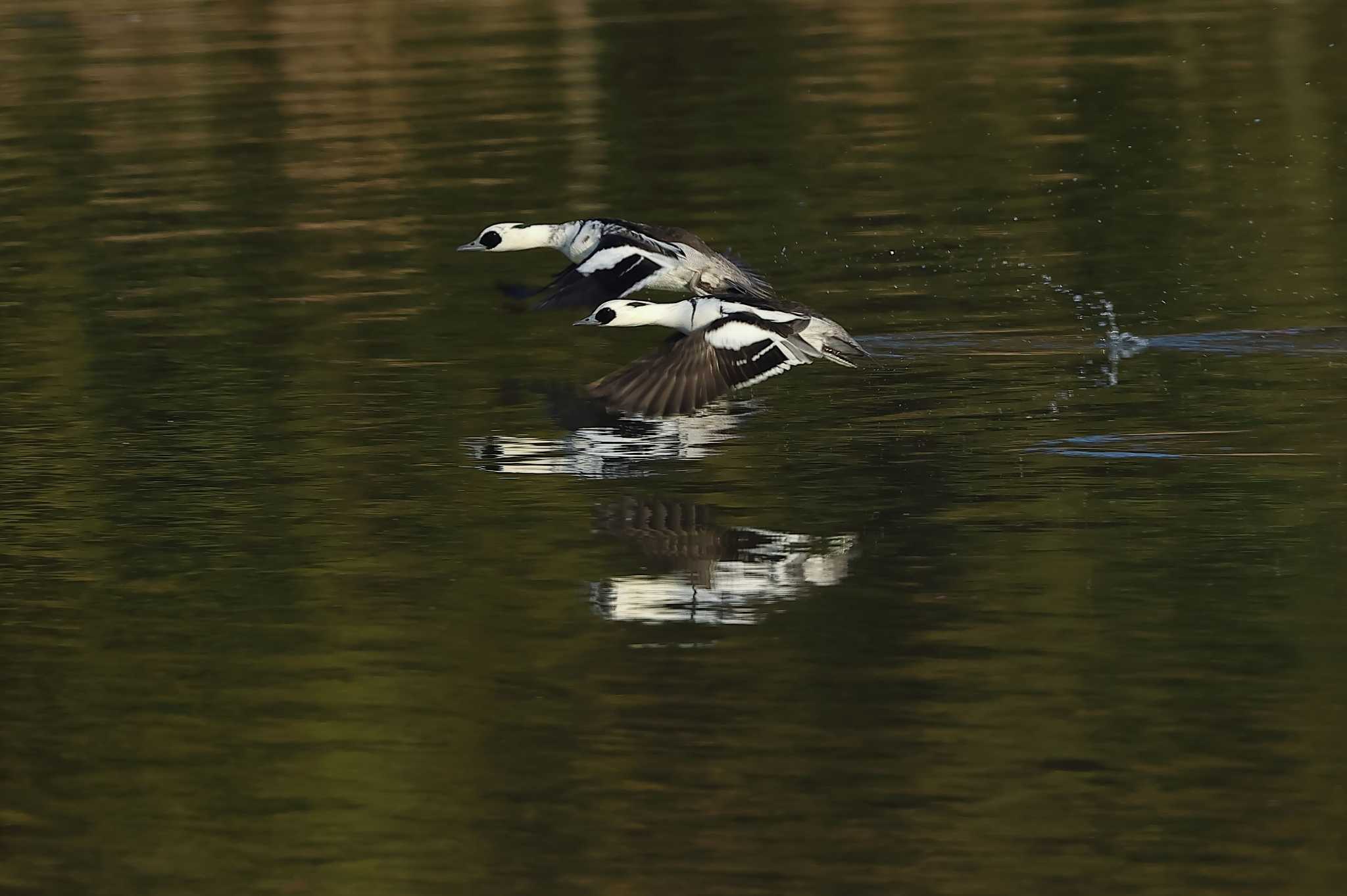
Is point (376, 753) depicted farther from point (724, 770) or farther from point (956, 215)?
point (956, 215)

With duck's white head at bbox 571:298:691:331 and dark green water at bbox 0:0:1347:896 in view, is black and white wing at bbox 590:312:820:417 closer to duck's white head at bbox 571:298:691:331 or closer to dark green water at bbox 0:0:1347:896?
dark green water at bbox 0:0:1347:896

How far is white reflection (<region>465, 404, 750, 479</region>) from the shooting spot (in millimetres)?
13773

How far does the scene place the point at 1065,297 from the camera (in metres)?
17.9

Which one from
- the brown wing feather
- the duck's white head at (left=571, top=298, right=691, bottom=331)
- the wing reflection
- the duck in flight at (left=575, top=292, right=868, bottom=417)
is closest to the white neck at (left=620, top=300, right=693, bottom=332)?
the duck's white head at (left=571, top=298, right=691, bottom=331)

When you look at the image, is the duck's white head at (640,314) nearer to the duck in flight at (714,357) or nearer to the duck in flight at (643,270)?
the duck in flight at (714,357)

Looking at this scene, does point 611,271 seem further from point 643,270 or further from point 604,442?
point 604,442

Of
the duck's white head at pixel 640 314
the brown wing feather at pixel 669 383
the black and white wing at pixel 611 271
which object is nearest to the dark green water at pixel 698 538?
the brown wing feather at pixel 669 383

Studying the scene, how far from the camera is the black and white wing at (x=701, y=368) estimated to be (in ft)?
45.5

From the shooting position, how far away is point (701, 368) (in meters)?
14.0

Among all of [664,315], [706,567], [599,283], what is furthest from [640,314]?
[706,567]

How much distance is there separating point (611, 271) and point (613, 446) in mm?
2770

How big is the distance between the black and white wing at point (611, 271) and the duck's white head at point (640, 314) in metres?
1.19

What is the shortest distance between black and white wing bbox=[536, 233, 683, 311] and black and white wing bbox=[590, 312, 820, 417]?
2365mm

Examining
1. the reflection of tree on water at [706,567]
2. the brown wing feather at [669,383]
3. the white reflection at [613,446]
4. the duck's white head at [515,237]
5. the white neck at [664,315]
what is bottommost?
the reflection of tree on water at [706,567]
